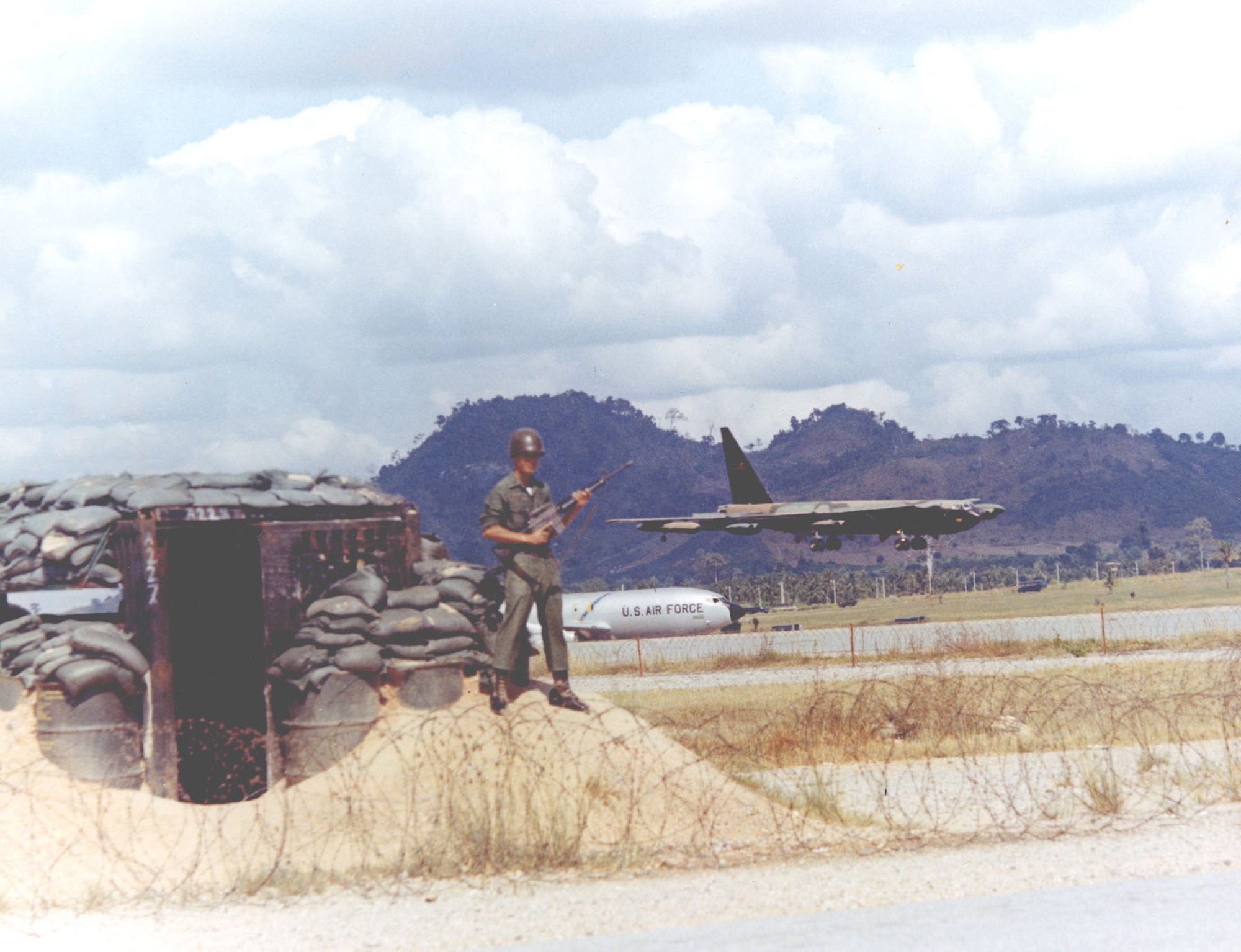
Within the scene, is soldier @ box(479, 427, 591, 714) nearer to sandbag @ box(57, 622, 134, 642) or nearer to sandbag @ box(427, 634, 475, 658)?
sandbag @ box(427, 634, 475, 658)

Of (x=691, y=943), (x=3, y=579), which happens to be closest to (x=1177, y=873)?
(x=691, y=943)

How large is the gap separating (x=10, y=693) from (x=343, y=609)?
2.80m

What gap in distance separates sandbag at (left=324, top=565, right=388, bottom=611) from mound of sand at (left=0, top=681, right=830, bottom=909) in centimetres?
88

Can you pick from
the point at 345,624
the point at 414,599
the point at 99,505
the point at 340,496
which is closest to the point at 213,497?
the point at 340,496

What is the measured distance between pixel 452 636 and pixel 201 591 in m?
3.49

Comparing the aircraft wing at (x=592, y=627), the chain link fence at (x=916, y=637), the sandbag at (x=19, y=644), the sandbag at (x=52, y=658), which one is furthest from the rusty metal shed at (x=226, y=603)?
the aircraft wing at (x=592, y=627)

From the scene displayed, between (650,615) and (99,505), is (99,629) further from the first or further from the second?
(650,615)

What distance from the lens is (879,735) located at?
17844 millimetres

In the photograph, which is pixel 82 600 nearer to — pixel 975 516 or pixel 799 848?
pixel 799 848

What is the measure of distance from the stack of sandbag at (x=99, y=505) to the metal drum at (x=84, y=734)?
3.87ft

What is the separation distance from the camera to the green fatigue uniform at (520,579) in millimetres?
10648

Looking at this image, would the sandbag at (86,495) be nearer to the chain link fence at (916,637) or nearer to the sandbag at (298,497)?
the sandbag at (298,497)

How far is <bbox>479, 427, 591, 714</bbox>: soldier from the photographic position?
1059 centimetres

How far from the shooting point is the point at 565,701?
11055 mm
